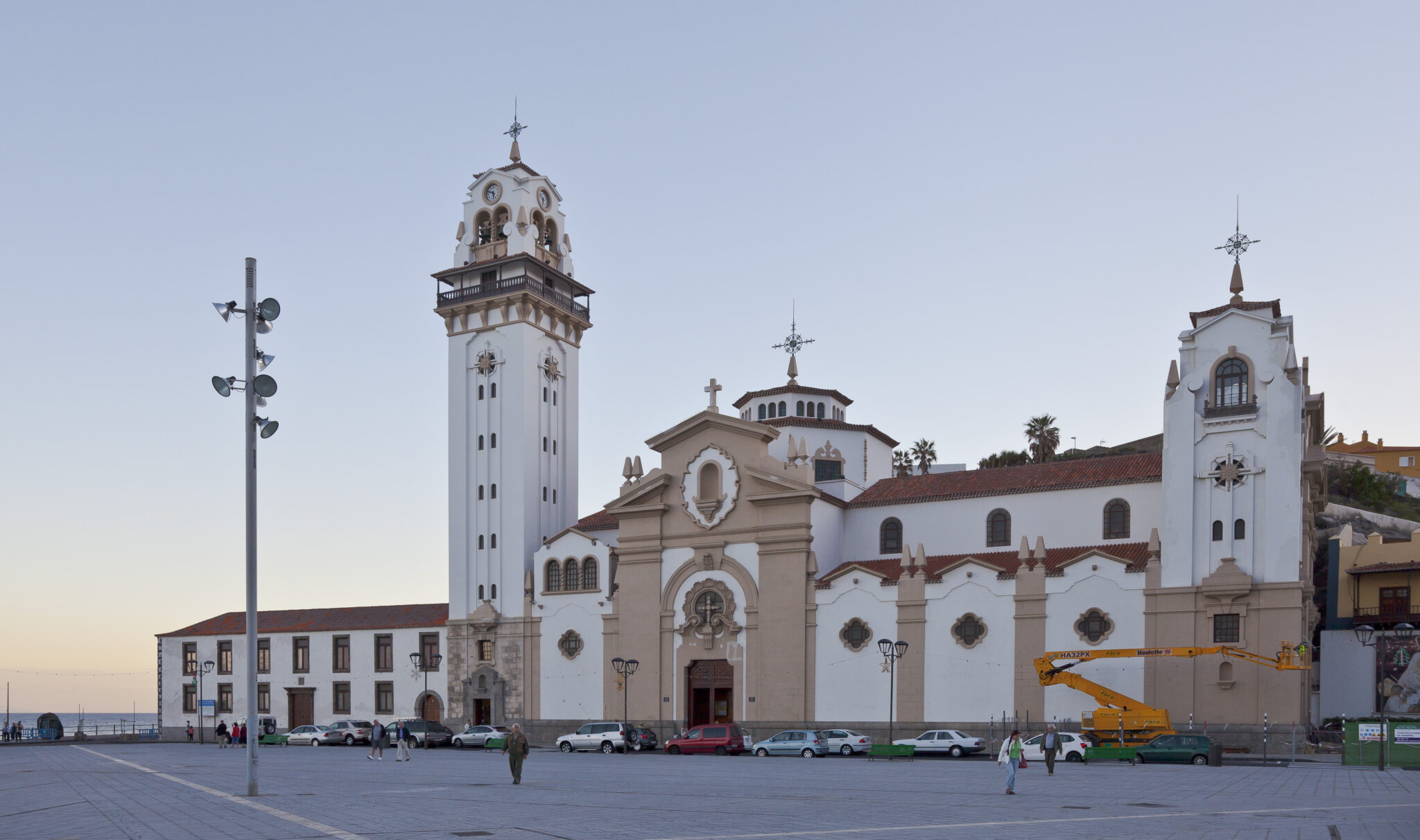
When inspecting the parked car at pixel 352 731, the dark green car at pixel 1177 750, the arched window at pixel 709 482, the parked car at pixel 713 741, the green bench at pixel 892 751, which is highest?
the arched window at pixel 709 482

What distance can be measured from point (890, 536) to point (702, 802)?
34.4 m

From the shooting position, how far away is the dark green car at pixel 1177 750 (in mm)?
37188

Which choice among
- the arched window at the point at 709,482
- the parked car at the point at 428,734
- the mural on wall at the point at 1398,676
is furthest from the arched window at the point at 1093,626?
the parked car at the point at 428,734

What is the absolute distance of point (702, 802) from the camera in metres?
21.9

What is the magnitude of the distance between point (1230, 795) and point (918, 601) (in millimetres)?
26468

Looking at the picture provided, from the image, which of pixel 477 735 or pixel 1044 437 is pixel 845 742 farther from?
pixel 1044 437

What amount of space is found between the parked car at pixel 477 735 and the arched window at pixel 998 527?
77.9 ft

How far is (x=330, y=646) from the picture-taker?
66.8 meters

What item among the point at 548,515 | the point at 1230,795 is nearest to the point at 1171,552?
the point at 1230,795

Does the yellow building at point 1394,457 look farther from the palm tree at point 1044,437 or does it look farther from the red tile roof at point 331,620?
the red tile roof at point 331,620

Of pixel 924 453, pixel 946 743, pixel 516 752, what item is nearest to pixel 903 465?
pixel 924 453

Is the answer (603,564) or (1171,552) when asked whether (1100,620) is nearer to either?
(1171,552)

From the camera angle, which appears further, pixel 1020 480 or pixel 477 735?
pixel 477 735

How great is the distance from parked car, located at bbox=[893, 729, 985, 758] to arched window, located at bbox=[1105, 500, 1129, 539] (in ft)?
38.7
